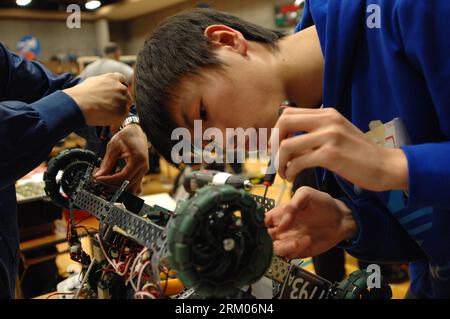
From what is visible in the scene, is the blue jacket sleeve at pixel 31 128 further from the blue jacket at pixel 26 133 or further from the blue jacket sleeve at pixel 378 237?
the blue jacket sleeve at pixel 378 237

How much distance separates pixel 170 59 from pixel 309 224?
1.42 feet

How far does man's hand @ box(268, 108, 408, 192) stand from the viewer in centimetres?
Answer: 54

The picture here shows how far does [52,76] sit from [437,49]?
3.09ft

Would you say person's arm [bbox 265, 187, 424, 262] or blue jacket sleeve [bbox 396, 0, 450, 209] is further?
person's arm [bbox 265, 187, 424, 262]

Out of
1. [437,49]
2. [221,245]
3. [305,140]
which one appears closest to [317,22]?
[437,49]

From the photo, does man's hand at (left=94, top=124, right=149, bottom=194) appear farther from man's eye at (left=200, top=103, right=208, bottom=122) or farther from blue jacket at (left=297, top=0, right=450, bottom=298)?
blue jacket at (left=297, top=0, right=450, bottom=298)

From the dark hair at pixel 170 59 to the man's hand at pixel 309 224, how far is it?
0.94 feet

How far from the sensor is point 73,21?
1133 millimetres

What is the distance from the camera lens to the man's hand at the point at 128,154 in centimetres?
97

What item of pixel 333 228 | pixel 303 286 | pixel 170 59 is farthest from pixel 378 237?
pixel 170 59

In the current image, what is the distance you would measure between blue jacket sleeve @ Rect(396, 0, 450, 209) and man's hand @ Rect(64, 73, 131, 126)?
→ 0.55 meters

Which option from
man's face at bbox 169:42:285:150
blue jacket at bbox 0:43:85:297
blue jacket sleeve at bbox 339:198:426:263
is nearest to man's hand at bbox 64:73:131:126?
blue jacket at bbox 0:43:85:297

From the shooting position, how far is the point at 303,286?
0.64 m
